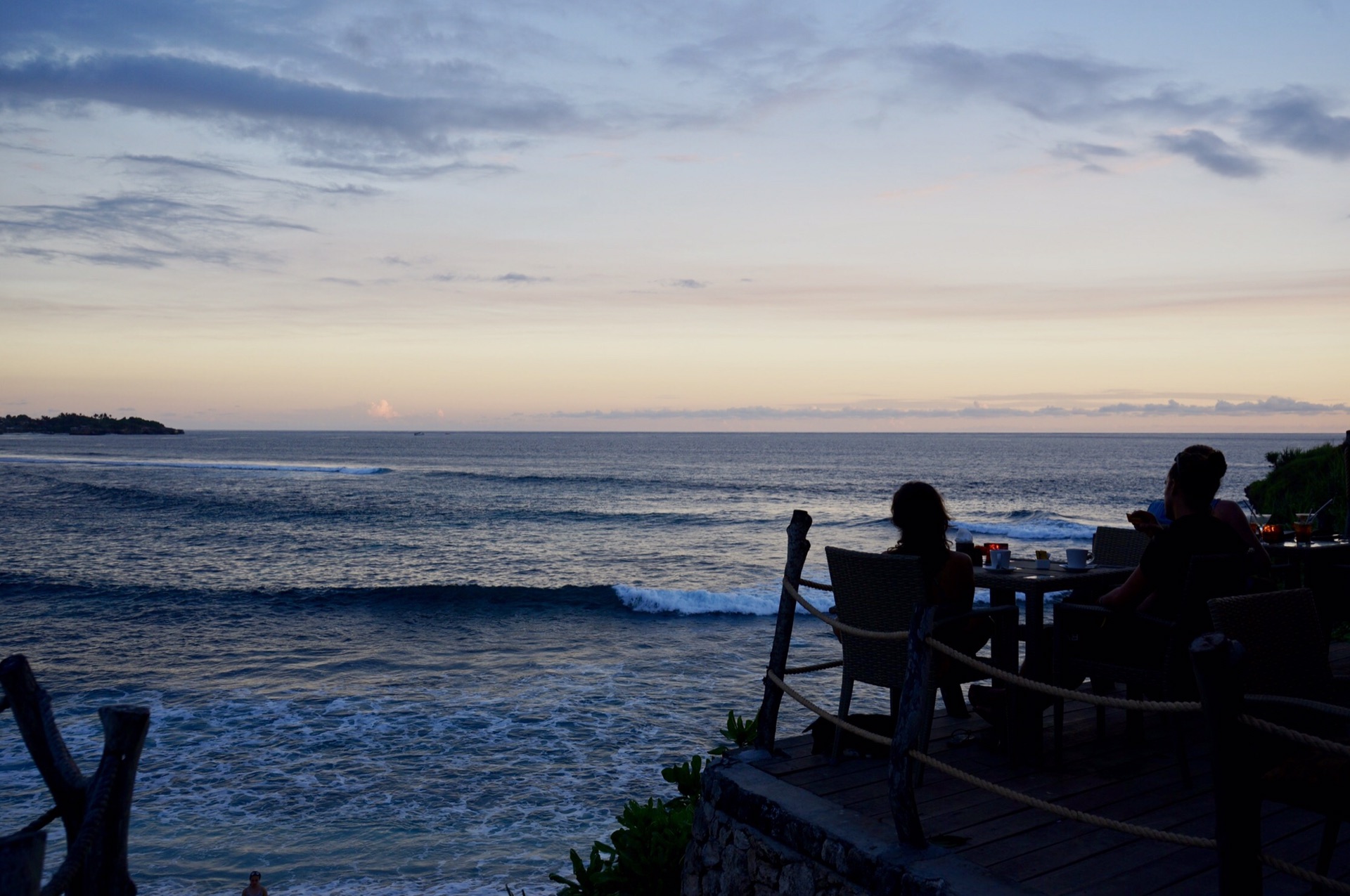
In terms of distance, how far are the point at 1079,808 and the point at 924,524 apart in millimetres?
1429

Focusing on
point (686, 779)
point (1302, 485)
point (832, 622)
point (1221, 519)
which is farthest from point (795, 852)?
point (1302, 485)

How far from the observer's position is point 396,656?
14.0 m

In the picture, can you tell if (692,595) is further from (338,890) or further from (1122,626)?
(1122,626)

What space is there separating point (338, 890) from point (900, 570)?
209 inches

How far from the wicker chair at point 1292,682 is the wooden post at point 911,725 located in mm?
916

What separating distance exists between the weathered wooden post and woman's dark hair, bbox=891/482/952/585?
3.31m

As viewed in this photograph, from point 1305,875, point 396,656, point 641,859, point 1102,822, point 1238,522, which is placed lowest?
point 396,656

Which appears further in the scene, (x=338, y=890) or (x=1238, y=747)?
(x=338, y=890)

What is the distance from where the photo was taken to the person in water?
435 centimetres

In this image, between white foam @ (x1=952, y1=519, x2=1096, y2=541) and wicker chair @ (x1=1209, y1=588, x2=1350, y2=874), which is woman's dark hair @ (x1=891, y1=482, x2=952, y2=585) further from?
white foam @ (x1=952, y1=519, x2=1096, y2=541)

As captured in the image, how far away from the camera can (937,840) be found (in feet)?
10.7

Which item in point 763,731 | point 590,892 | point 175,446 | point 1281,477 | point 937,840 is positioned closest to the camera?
point 937,840

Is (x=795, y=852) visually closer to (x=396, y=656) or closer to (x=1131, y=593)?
(x=1131, y=593)

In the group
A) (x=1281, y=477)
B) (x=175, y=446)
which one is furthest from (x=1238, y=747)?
(x=175, y=446)
